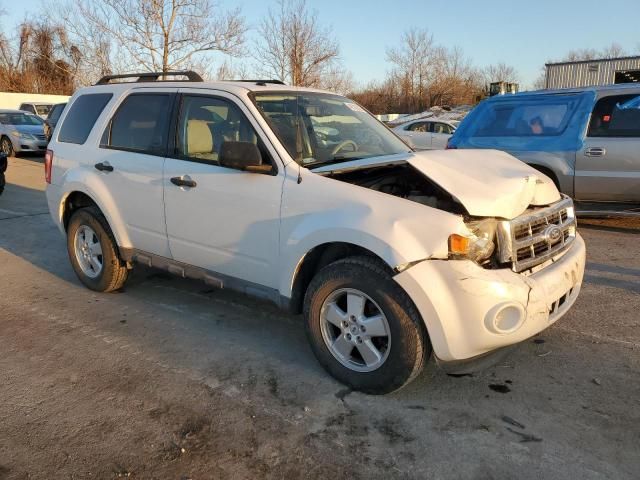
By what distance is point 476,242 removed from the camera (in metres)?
3.02

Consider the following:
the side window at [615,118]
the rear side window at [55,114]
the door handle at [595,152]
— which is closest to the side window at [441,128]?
the side window at [615,118]

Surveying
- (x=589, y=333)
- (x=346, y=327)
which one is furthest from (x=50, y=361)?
(x=589, y=333)

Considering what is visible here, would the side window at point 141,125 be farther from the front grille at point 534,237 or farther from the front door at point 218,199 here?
the front grille at point 534,237

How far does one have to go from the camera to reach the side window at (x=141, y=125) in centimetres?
442

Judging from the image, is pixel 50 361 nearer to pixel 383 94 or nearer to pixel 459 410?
pixel 459 410

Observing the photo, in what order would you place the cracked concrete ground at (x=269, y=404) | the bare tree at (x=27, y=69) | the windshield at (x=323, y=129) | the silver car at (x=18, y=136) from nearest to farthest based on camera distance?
the cracked concrete ground at (x=269, y=404), the windshield at (x=323, y=129), the silver car at (x=18, y=136), the bare tree at (x=27, y=69)

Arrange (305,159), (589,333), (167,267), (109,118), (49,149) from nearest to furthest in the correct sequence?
(305,159)
(589,333)
(167,267)
(109,118)
(49,149)

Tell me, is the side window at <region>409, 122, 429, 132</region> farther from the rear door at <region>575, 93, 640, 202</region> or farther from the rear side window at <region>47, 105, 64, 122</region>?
the rear side window at <region>47, 105, 64, 122</region>

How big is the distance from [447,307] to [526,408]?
80 centimetres

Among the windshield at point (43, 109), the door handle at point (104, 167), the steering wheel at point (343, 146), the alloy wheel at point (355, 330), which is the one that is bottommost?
the alloy wheel at point (355, 330)

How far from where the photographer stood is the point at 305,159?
374 cm

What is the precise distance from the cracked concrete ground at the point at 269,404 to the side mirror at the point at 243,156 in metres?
1.31

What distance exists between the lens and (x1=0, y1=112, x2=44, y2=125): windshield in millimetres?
18750

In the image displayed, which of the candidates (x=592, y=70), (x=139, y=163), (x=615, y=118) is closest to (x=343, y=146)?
(x=139, y=163)
